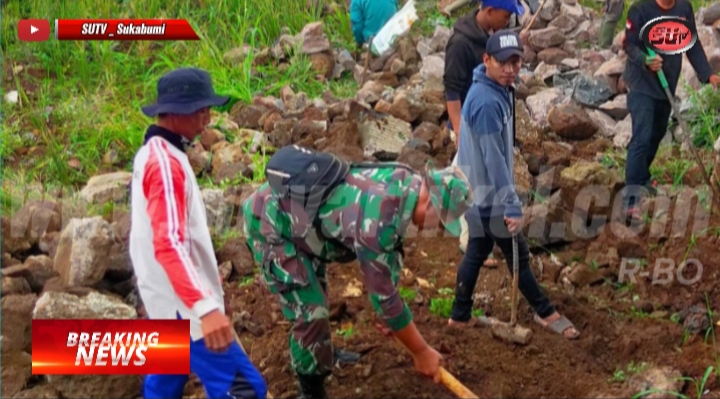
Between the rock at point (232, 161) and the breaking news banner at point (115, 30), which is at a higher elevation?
the breaking news banner at point (115, 30)

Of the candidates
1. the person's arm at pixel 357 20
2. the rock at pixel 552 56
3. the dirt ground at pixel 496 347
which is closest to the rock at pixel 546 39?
the rock at pixel 552 56

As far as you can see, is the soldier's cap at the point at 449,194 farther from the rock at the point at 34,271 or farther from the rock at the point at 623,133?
the rock at the point at 623,133

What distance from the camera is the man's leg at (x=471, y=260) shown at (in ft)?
15.6

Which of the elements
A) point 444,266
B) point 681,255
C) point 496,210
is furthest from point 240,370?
point 681,255

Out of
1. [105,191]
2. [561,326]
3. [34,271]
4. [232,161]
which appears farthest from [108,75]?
[561,326]

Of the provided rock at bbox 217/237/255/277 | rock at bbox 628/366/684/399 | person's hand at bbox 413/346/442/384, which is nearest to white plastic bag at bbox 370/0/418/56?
rock at bbox 217/237/255/277

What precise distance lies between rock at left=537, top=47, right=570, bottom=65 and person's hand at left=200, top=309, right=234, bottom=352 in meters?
6.42

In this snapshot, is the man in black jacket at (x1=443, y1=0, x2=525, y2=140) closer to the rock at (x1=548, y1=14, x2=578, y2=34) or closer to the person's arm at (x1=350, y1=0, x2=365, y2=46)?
the person's arm at (x1=350, y1=0, x2=365, y2=46)

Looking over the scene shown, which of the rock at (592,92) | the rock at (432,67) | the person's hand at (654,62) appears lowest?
the rock at (592,92)

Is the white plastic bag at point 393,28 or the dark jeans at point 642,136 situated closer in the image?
the dark jeans at point 642,136

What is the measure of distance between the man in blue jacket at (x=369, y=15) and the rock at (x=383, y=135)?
2339mm

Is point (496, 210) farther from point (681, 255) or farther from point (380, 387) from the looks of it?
point (681, 255)

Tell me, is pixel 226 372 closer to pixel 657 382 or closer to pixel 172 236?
pixel 172 236

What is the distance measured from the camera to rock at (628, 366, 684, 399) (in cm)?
420
